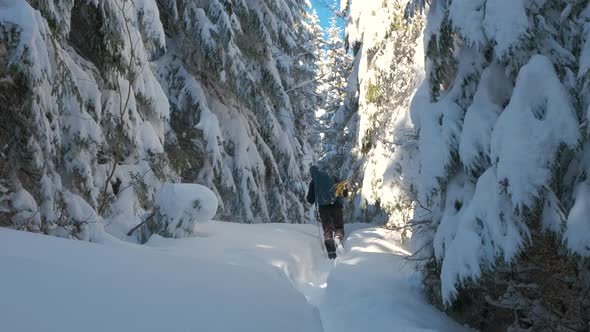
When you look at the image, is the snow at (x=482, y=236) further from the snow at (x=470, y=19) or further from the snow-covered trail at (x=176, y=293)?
the snow at (x=470, y=19)

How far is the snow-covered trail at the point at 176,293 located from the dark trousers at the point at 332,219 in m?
3.49

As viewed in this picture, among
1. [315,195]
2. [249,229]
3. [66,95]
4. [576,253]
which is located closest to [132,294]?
[576,253]

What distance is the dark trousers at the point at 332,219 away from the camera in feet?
30.6

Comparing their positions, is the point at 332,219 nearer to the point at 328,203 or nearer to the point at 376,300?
the point at 328,203

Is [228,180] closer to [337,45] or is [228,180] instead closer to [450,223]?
[450,223]

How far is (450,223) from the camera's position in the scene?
3.64 m

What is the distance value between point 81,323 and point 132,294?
478mm

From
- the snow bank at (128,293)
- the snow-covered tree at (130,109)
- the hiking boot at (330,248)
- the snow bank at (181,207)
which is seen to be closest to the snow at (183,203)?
the snow bank at (181,207)

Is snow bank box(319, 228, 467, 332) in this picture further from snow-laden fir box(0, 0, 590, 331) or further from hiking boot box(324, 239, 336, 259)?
hiking boot box(324, 239, 336, 259)

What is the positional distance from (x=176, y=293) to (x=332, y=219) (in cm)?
717

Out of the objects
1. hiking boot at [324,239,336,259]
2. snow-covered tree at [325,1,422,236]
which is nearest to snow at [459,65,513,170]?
snow-covered tree at [325,1,422,236]

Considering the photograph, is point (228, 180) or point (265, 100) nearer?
point (228, 180)

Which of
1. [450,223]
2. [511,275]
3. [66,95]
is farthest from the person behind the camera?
[66,95]

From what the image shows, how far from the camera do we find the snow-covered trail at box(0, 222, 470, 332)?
1.81m
